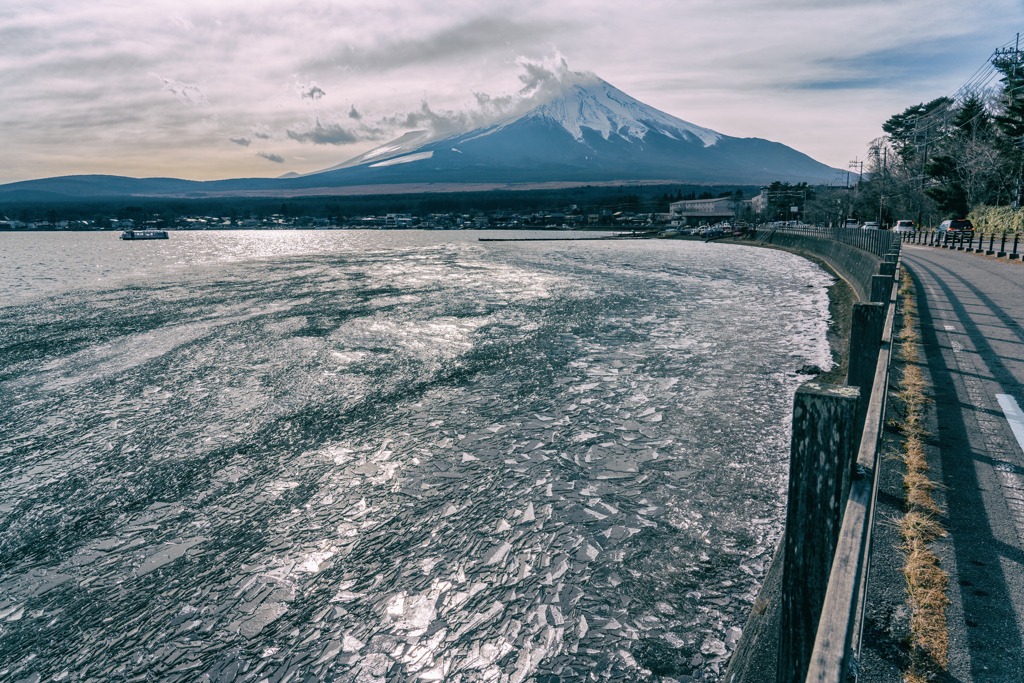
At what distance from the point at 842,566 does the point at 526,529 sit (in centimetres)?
496

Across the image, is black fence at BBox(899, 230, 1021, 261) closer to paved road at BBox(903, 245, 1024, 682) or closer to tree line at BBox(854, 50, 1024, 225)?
tree line at BBox(854, 50, 1024, 225)

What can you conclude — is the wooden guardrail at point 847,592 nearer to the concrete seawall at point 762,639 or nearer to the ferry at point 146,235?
the concrete seawall at point 762,639

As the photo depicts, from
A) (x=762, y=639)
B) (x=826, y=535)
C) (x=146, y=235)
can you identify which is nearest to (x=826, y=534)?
(x=826, y=535)

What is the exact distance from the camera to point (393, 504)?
295 inches

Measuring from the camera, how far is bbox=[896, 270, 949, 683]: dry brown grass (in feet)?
11.8

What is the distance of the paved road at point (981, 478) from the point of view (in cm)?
367

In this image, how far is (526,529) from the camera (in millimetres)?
6887

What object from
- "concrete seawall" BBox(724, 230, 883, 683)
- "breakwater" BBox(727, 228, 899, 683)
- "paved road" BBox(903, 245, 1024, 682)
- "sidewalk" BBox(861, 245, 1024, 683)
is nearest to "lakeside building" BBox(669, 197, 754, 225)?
"paved road" BBox(903, 245, 1024, 682)

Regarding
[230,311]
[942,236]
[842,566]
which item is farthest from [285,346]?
[942,236]

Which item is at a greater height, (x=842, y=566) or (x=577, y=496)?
(x=842, y=566)

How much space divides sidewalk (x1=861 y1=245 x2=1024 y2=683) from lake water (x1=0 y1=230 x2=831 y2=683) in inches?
56.4

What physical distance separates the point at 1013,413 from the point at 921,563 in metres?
4.32

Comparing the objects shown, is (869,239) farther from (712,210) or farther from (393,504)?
(712,210)

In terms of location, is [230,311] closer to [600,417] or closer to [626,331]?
[626,331]
